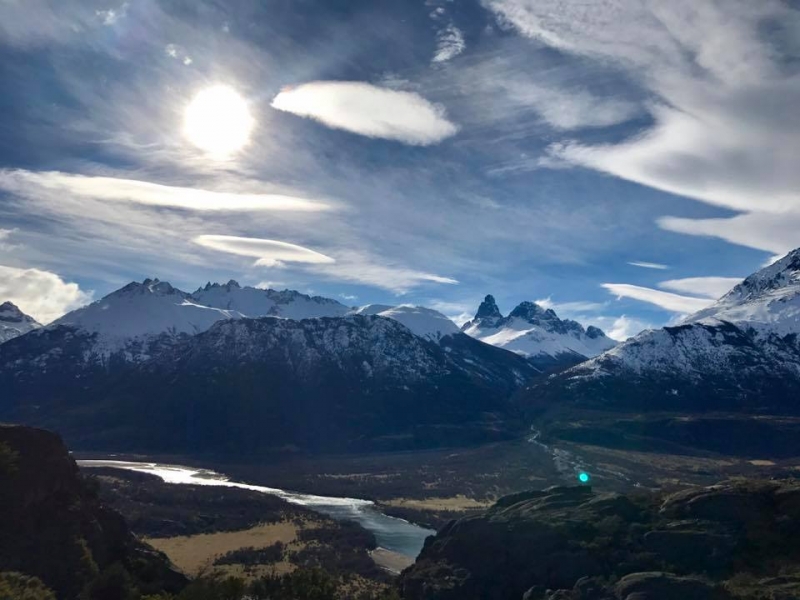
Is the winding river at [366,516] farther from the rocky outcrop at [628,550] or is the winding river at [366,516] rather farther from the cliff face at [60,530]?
A: the cliff face at [60,530]

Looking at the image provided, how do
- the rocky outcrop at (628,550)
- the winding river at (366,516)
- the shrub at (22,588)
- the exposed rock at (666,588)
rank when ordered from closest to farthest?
1. the shrub at (22,588)
2. the exposed rock at (666,588)
3. the rocky outcrop at (628,550)
4. the winding river at (366,516)

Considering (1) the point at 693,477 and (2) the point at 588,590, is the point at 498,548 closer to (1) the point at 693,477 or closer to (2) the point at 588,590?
(2) the point at 588,590

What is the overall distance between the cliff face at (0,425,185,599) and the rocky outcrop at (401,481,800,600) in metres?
29.3

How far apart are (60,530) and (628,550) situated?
181 ft

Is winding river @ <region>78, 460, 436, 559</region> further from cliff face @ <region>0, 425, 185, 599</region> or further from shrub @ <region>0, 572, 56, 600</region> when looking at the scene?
shrub @ <region>0, 572, 56, 600</region>

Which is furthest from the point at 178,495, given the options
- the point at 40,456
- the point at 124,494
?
the point at 40,456

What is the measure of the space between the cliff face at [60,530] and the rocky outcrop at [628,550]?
29289mm

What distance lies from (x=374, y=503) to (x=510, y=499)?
8652 cm

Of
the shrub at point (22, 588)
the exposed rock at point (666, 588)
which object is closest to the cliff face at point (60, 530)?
the shrub at point (22, 588)

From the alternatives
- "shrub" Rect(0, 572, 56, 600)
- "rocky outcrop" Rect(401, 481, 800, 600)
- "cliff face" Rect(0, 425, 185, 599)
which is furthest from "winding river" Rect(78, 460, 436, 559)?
"shrub" Rect(0, 572, 56, 600)

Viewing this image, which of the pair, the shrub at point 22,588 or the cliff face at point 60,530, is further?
the cliff face at point 60,530

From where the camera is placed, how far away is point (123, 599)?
186 feet

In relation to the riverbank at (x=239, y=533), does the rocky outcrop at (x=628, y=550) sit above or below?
above

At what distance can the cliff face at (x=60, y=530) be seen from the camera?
59.2 m
